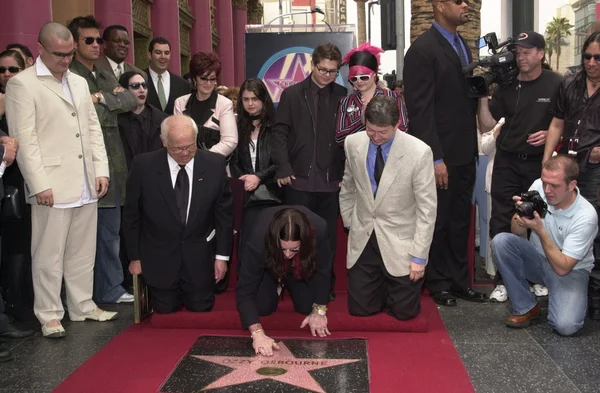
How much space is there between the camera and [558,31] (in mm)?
73875

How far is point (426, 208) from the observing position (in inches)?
171

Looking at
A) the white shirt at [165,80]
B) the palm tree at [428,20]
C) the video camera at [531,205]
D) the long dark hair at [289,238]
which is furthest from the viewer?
the palm tree at [428,20]

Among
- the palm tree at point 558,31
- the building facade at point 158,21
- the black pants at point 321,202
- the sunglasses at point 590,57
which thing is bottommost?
the black pants at point 321,202

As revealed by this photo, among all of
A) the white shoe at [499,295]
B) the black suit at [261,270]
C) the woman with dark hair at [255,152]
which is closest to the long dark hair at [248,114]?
the woman with dark hair at [255,152]

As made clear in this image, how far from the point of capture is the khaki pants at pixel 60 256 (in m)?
4.47

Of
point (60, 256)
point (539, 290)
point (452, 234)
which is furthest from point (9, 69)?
point (539, 290)

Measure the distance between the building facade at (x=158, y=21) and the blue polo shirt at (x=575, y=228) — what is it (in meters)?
4.97

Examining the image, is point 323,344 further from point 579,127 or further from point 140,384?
point 579,127

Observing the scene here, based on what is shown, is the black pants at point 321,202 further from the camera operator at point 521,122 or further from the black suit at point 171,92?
the black suit at point 171,92

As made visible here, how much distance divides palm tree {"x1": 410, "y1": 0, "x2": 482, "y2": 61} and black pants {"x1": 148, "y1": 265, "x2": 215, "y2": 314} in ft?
13.4

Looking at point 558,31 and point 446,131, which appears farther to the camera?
point 558,31

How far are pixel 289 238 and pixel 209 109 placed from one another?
1.77 metres

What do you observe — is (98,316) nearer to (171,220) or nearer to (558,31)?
(171,220)

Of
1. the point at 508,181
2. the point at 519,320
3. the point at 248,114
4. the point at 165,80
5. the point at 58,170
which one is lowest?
the point at 519,320
